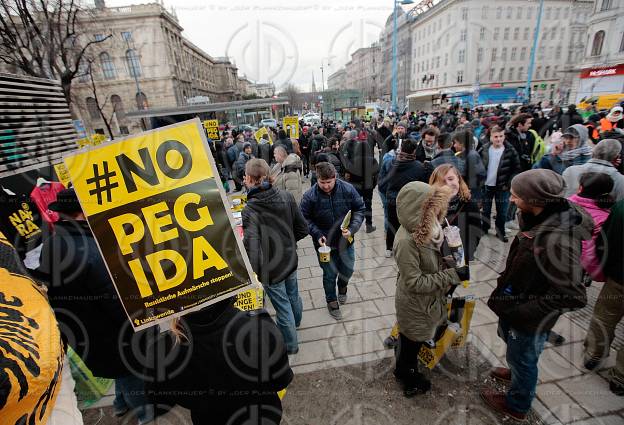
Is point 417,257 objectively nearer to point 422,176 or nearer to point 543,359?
point 543,359

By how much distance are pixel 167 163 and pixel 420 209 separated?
1.70 meters

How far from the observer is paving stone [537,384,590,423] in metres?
2.42

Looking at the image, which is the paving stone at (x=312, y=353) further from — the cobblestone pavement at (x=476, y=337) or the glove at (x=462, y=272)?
the glove at (x=462, y=272)

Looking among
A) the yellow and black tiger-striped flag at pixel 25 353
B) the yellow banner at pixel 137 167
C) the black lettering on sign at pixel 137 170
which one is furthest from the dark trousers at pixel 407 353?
the yellow and black tiger-striped flag at pixel 25 353

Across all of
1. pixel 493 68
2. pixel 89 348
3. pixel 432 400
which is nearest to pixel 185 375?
pixel 89 348

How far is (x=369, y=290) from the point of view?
14.5ft

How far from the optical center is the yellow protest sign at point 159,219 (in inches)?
53.9

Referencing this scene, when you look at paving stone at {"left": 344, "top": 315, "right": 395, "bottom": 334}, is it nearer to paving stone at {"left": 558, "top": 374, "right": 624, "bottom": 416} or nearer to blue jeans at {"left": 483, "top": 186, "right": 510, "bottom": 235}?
paving stone at {"left": 558, "top": 374, "right": 624, "bottom": 416}

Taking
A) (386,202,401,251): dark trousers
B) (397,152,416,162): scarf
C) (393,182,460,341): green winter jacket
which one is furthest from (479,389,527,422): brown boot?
(397,152,416,162): scarf

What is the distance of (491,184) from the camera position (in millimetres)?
5324

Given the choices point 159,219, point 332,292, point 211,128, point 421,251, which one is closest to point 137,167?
point 159,219

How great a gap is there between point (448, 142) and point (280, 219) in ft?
12.2

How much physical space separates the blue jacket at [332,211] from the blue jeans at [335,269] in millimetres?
126

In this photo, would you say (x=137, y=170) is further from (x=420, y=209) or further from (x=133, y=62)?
(x=133, y=62)
